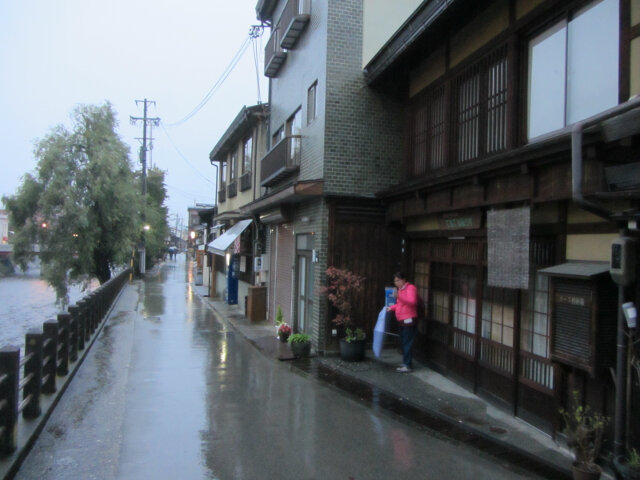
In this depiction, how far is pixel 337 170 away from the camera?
10469 millimetres

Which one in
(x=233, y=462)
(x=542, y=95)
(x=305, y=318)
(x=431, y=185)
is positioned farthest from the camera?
(x=305, y=318)

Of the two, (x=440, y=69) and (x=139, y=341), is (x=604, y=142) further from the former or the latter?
(x=139, y=341)

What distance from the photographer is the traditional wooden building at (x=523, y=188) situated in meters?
4.84

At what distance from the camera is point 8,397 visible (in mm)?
4855

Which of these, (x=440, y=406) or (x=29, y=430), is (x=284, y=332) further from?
(x=29, y=430)

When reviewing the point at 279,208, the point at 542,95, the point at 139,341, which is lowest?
the point at 139,341

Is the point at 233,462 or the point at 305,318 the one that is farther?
the point at 305,318

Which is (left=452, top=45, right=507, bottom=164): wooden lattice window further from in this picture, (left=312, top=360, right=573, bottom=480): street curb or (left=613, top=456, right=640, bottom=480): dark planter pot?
(left=613, top=456, right=640, bottom=480): dark planter pot

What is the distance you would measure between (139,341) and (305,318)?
4.10 m

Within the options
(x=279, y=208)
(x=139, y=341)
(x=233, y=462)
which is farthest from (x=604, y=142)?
(x=139, y=341)

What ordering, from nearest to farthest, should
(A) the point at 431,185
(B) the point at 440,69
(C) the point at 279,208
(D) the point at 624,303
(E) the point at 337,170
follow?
(D) the point at 624,303 → (A) the point at 431,185 → (B) the point at 440,69 → (E) the point at 337,170 → (C) the point at 279,208

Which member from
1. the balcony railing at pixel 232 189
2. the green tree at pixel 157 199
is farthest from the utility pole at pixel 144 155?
the balcony railing at pixel 232 189

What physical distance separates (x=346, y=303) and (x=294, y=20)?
7.07 meters

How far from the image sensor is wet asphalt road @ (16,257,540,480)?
5039 mm
